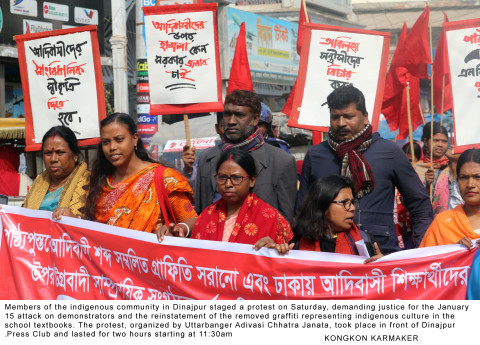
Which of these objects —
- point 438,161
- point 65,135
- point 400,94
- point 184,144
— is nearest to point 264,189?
point 65,135

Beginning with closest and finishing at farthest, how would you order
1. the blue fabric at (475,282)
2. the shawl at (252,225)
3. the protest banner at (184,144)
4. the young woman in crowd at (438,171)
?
the blue fabric at (475,282) → the shawl at (252,225) → the young woman in crowd at (438,171) → the protest banner at (184,144)

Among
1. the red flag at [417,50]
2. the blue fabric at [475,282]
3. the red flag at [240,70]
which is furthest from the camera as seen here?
the red flag at [417,50]

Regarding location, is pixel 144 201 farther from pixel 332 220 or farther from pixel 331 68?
pixel 331 68

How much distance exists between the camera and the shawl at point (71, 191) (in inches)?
171

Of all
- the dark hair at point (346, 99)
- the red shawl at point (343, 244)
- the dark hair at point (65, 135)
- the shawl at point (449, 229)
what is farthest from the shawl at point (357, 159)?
the dark hair at point (65, 135)

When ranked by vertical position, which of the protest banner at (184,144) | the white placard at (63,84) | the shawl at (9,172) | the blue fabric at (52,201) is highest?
the white placard at (63,84)

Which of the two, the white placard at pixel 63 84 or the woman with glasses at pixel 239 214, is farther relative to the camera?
the white placard at pixel 63 84

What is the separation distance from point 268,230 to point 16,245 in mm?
1881

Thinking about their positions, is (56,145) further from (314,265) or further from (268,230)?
(314,265)

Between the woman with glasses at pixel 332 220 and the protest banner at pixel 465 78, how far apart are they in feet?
6.68

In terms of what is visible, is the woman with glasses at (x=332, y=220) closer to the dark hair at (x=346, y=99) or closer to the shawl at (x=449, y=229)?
the shawl at (x=449, y=229)

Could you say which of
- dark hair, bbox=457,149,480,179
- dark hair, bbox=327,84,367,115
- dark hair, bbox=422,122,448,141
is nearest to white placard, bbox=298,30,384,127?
dark hair, bbox=422,122,448,141

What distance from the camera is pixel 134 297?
3834 millimetres
